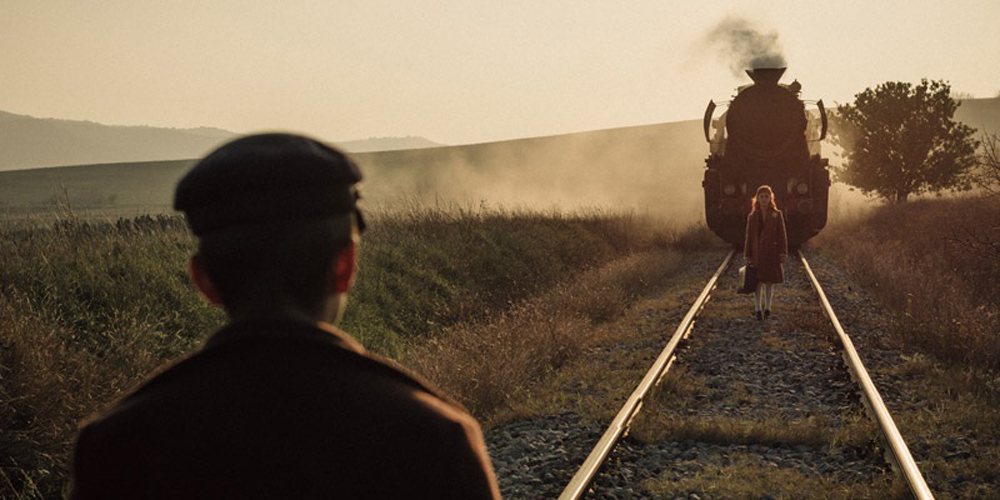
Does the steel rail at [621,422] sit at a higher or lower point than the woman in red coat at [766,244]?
lower

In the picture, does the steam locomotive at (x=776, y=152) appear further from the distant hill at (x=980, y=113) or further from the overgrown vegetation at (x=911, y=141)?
the distant hill at (x=980, y=113)

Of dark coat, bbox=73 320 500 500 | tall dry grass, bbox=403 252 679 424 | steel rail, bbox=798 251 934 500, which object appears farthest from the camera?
tall dry grass, bbox=403 252 679 424

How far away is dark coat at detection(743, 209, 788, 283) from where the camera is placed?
11414 millimetres

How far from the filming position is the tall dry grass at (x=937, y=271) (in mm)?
8789

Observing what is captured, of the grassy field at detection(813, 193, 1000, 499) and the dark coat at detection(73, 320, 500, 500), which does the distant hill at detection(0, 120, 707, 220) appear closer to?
the grassy field at detection(813, 193, 1000, 499)

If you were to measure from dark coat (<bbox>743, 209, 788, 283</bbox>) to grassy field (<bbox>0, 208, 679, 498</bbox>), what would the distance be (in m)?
2.11

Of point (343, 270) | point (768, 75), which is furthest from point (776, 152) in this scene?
point (343, 270)

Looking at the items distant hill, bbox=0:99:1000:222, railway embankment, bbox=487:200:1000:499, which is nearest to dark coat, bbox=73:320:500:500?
railway embankment, bbox=487:200:1000:499

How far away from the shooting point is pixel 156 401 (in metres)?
1.34

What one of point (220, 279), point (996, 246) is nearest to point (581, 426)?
point (220, 279)

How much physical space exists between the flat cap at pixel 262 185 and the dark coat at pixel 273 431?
0.19m

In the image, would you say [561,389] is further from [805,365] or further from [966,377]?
[966,377]

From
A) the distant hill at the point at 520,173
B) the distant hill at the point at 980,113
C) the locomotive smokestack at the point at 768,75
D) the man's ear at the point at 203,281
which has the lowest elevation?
the distant hill at the point at 520,173

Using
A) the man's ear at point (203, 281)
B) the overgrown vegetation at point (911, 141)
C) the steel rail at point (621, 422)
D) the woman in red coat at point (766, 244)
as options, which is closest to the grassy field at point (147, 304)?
the steel rail at point (621, 422)
